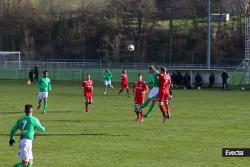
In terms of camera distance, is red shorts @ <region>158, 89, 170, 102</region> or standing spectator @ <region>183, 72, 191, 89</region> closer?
red shorts @ <region>158, 89, 170, 102</region>

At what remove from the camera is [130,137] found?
910 inches

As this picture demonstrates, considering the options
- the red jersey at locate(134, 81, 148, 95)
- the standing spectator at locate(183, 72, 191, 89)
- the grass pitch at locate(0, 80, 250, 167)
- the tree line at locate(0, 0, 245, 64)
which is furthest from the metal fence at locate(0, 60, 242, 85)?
the red jersey at locate(134, 81, 148, 95)

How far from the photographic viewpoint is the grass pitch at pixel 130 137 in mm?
18328

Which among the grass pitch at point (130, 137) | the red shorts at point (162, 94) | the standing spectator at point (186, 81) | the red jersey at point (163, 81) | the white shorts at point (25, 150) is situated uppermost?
the red jersey at point (163, 81)

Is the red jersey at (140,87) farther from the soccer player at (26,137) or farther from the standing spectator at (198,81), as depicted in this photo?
the standing spectator at (198,81)

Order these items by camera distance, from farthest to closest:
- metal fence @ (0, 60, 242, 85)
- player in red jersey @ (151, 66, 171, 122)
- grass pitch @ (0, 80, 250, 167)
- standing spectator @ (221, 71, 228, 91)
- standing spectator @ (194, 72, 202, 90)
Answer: metal fence @ (0, 60, 242, 85), standing spectator @ (194, 72, 202, 90), standing spectator @ (221, 71, 228, 91), player in red jersey @ (151, 66, 171, 122), grass pitch @ (0, 80, 250, 167)

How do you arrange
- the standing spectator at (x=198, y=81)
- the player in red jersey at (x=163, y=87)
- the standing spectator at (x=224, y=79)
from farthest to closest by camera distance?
the standing spectator at (x=198, y=81)
the standing spectator at (x=224, y=79)
the player in red jersey at (x=163, y=87)

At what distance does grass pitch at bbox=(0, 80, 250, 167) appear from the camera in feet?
60.1

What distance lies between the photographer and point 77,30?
113 meters

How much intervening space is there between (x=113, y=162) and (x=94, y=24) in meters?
93.9

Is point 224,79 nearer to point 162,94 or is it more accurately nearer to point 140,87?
point 140,87

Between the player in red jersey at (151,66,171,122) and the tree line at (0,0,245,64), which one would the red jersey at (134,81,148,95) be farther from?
the tree line at (0,0,245,64)

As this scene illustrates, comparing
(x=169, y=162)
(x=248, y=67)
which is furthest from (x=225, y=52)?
(x=169, y=162)

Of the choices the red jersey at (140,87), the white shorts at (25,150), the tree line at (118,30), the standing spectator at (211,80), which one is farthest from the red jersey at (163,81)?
the tree line at (118,30)
